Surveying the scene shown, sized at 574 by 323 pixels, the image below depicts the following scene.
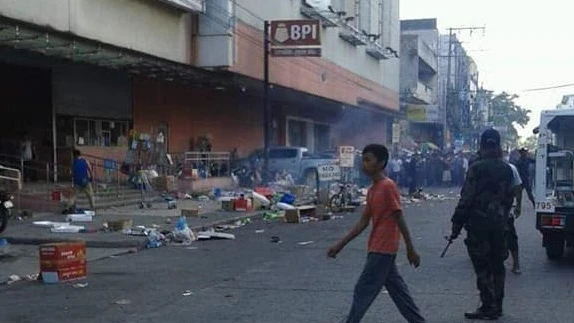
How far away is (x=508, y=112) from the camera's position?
115750mm

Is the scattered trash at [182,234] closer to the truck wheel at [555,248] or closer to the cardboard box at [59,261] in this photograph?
the cardboard box at [59,261]

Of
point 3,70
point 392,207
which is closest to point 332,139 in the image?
point 3,70

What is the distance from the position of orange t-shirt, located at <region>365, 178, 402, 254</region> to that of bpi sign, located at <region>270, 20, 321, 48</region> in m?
23.1

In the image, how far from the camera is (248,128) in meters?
38.2

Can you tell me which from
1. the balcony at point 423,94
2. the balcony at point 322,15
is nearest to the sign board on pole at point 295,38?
the balcony at point 322,15

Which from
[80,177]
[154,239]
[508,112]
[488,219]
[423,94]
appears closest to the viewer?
[488,219]

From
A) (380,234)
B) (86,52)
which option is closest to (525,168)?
(86,52)

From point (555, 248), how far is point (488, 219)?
178 inches

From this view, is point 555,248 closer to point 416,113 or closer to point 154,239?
point 154,239

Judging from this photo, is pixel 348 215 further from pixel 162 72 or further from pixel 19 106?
pixel 19 106

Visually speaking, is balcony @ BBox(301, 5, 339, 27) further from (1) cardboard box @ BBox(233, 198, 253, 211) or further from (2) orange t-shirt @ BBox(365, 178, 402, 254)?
(2) orange t-shirt @ BBox(365, 178, 402, 254)

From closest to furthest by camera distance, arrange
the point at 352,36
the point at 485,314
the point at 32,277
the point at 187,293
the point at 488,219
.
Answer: the point at 485,314
the point at 488,219
the point at 187,293
the point at 32,277
the point at 352,36

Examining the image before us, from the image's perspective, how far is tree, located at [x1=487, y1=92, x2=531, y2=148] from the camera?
4469 inches

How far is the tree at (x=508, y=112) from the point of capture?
114 metres
